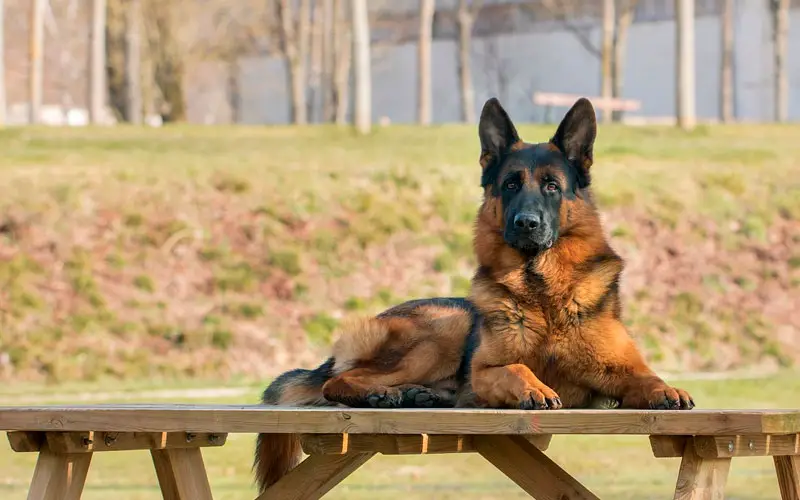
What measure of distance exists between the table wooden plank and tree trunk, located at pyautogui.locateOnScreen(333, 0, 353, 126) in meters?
30.9

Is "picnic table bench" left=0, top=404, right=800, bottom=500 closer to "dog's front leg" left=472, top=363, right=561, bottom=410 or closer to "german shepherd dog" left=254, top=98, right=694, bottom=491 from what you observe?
"dog's front leg" left=472, top=363, right=561, bottom=410

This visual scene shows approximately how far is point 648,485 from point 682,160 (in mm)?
14126

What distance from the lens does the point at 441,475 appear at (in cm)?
1016

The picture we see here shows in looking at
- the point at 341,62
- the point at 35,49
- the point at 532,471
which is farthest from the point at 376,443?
the point at 341,62

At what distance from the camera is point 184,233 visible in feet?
59.6

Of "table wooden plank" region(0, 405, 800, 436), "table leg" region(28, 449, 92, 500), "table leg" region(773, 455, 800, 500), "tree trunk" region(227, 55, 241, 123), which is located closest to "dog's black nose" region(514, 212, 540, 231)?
"table wooden plank" region(0, 405, 800, 436)

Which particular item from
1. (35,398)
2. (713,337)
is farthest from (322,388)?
(713,337)

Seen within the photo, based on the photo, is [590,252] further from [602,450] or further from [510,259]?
[602,450]

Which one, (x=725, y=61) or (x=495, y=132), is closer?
(x=495, y=132)

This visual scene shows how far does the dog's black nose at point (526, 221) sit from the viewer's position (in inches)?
208

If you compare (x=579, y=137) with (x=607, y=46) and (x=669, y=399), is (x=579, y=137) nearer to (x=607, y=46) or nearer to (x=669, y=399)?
(x=669, y=399)

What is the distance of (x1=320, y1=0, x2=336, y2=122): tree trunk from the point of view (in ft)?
131

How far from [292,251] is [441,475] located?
331 inches

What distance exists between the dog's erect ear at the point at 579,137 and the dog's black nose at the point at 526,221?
0.42 m
